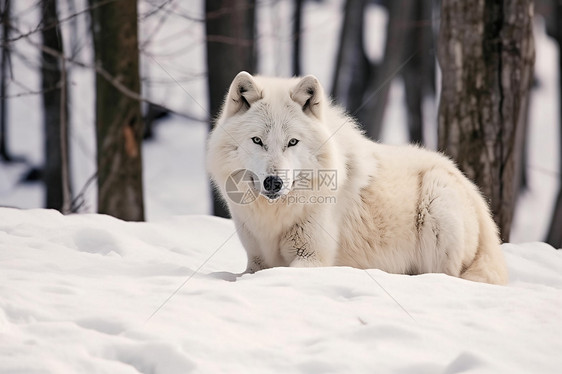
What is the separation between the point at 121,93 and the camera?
7.68 metres

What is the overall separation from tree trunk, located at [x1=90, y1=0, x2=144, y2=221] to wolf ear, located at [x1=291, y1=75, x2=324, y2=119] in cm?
332

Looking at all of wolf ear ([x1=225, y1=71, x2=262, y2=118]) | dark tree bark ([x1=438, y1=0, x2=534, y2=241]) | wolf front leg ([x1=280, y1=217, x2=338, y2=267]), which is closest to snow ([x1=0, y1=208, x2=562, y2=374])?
wolf front leg ([x1=280, y1=217, x2=338, y2=267])

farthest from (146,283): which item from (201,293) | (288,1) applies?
(288,1)

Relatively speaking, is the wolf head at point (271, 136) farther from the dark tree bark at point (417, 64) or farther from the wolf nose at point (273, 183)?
the dark tree bark at point (417, 64)

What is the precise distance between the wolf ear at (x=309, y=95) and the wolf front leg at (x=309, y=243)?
2.59 feet

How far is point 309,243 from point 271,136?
2.75 ft

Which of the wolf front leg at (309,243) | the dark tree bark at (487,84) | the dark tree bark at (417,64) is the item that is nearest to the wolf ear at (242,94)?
the wolf front leg at (309,243)

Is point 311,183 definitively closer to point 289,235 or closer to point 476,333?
point 289,235

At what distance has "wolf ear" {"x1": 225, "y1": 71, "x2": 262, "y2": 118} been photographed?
4816 millimetres

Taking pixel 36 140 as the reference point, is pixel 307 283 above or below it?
above

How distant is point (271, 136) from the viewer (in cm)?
458

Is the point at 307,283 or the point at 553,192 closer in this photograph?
the point at 307,283

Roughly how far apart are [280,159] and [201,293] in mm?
1174

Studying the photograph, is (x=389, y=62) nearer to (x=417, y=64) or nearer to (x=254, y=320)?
(x=417, y=64)
